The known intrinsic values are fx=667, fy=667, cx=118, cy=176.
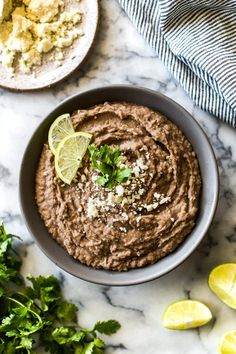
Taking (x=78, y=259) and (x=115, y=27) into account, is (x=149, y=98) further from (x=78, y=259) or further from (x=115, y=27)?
(x=78, y=259)

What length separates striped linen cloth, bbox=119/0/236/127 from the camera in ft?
8.34

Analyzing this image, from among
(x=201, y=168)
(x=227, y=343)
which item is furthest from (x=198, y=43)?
(x=227, y=343)

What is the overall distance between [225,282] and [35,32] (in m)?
1.25

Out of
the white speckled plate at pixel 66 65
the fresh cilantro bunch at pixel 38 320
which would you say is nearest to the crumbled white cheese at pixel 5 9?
the white speckled plate at pixel 66 65

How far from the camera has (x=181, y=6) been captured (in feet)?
8.42

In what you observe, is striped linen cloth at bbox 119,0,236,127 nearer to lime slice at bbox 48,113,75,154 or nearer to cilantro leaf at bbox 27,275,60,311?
lime slice at bbox 48,113,75,154

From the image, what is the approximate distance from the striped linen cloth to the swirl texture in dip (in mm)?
219

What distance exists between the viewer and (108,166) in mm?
2424

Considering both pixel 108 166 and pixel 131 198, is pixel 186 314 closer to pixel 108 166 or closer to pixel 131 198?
pixel 131 198

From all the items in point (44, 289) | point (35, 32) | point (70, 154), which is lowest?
point (44, 289)

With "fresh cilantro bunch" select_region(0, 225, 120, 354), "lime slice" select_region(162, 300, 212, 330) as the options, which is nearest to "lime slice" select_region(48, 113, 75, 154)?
"fresh cilantro bunch" select_region(0, 225, 120, 354)

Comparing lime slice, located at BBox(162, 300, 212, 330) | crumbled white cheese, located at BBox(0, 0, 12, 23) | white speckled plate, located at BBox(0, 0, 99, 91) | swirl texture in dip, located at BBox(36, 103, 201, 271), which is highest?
crumbled white cheese, located at BBox(0, 0, 12, 23)

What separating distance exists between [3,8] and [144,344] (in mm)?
1461

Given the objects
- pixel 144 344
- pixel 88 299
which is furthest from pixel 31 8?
pixel 144 344
